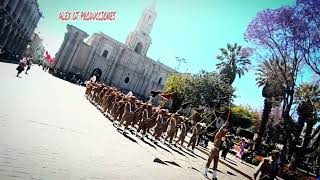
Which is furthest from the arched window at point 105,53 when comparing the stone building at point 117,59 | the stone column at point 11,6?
the stone column at point 11,6

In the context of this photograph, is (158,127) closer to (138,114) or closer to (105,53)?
(138,114)

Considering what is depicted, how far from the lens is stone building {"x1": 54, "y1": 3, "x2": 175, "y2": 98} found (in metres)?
56.8

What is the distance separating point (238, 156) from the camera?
23.6 m

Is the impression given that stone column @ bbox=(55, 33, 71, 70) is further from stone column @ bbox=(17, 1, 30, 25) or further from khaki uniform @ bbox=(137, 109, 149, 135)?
khaki uniform @ bbox=(137, 109, 149, 135)

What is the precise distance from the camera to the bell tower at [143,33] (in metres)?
65.8

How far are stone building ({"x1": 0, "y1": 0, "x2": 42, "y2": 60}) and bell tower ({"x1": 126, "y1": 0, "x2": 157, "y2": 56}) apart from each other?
21435 millimetres

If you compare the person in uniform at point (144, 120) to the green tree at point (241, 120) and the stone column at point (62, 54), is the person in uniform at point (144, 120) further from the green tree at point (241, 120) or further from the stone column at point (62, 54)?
the stone column at point (62, 54)

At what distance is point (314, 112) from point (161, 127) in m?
15.2

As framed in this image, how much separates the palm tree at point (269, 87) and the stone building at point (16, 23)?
3383 centimetres

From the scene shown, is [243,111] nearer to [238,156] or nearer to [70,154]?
[238,156]

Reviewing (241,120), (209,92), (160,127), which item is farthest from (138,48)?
(160,127)

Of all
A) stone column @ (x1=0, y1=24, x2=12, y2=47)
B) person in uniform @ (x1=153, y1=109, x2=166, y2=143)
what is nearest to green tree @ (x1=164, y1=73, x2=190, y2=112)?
stone column @ (x1=0, y1=24, x2=12, y2=47)

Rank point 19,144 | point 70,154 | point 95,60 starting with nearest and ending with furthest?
point 19,144 < point 70,154 < point 95,60

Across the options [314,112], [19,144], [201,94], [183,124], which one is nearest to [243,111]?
[201,94]
